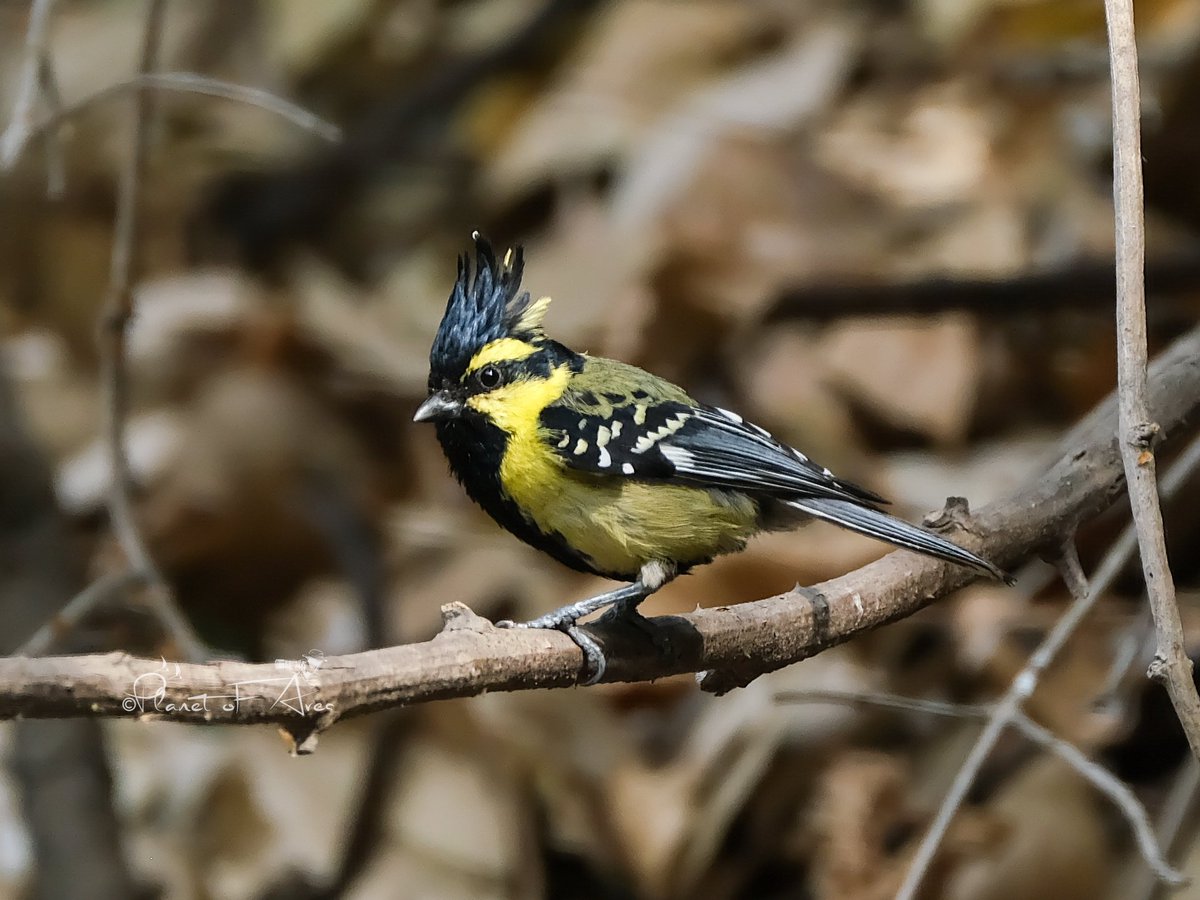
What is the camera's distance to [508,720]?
3438 mm

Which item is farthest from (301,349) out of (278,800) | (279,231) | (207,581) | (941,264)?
(941,264)

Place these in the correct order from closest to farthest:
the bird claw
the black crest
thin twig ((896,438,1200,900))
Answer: the bird claw < thin twig ((896,438,1200,900)) < the black crest

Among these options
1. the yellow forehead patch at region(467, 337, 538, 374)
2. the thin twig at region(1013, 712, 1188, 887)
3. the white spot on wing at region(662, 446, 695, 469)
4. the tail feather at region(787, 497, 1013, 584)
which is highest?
the yellow forehead patch at region(467, 337, 538, 374)

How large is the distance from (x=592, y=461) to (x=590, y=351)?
1.90m

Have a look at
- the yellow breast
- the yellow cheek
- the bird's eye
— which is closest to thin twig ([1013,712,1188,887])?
the yellow breast

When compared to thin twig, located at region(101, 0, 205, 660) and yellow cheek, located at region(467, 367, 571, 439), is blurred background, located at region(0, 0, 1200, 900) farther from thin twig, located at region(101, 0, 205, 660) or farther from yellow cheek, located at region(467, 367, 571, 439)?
yellow cheek, located at region(467, 367, 571, 439)

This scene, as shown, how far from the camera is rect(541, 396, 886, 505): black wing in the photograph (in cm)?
218

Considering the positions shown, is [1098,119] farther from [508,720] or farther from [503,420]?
[503,420]

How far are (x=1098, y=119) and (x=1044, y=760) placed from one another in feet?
8.45

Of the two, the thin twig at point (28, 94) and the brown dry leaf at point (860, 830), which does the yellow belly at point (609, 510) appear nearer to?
the thin twig at point (28, 94)

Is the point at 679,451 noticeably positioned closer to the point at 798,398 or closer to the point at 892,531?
the point at 892,531

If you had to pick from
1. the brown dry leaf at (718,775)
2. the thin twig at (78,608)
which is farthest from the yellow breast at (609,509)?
the brown dry leaf at (718,775)

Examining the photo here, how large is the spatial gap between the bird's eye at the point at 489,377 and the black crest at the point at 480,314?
3cm

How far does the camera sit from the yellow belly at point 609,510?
220 cm
